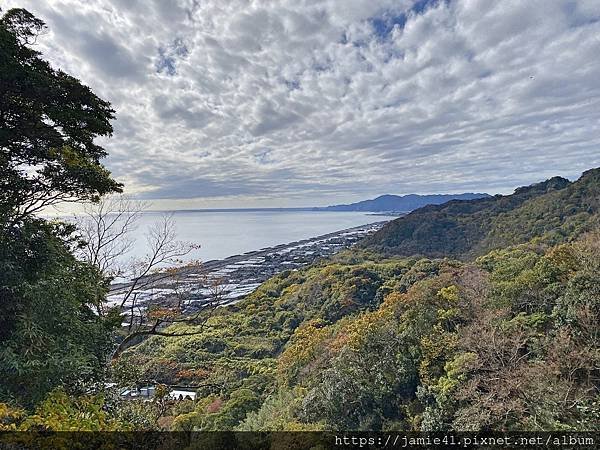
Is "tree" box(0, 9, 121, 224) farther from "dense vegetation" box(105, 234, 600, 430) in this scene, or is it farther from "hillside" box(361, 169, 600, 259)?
"hillside" box(361, 169, 600, 259)

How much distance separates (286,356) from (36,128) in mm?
16828

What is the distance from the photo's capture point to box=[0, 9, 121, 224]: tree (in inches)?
239

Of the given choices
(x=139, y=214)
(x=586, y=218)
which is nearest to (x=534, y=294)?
(x=139, y=214)

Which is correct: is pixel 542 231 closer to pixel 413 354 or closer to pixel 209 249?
pixel 413 354

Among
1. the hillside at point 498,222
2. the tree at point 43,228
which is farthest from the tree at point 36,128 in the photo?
the hillside at point 498,222

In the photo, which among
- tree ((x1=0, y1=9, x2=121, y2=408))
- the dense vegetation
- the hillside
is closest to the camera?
tree ((x1=0, y1=9, x2=121, y2=408))

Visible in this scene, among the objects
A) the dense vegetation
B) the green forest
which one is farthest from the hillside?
the green forest

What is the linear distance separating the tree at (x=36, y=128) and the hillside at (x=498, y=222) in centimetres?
3702

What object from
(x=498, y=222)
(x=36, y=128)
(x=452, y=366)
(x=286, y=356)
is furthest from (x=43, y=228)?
(x=498, y=222)

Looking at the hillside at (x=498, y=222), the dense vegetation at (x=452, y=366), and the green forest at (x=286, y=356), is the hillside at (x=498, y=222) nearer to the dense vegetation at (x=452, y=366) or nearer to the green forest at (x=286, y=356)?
the dense vegetation at (x=452, y=366)

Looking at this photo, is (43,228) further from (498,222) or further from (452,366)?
(498,222)

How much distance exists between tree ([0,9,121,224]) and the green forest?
0.03 meters

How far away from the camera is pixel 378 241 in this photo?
68250mm

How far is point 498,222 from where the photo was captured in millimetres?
54656
